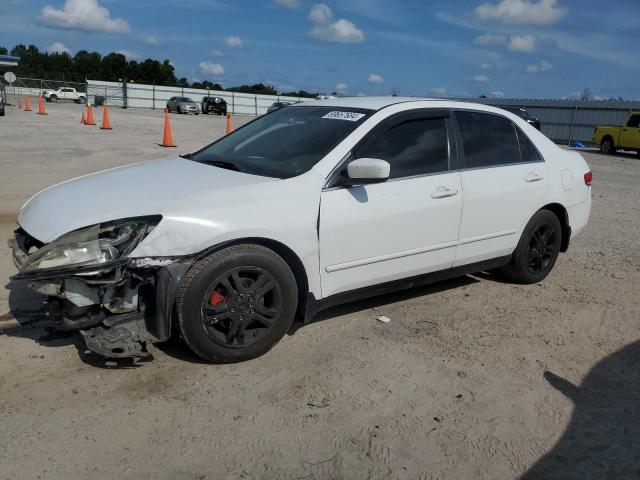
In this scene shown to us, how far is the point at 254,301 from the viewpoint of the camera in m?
3.48

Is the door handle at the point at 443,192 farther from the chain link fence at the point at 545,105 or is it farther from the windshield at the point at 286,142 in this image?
the chain link fence at the point at 545,105

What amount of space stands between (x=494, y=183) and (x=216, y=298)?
253 centimetres

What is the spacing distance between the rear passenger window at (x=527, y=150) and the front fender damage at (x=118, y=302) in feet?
10.6

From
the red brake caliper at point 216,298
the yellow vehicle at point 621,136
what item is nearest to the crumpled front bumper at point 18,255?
the red brake caliper at point 216,298

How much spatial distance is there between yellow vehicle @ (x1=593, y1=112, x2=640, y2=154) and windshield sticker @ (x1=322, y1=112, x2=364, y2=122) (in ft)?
72.5

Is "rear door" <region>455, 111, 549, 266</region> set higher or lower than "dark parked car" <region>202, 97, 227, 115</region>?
lower

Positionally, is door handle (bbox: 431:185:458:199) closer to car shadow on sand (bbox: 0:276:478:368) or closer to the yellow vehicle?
car shadow on sand (bbox: 0:276:478:368)

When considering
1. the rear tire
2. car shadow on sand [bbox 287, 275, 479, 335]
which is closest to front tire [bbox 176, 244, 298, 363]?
car shadow on sand [bbox 287, 275, 479, 335]

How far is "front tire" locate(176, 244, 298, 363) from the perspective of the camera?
3268 millimetres

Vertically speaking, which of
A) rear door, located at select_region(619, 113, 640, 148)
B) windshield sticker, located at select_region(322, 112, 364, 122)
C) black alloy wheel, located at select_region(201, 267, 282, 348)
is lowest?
black alloy wheel, located at select_region(201, 267, 282, 348)

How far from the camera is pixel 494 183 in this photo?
4.63 m

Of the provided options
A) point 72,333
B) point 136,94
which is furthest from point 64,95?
point 72,333

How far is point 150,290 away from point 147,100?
182 ft

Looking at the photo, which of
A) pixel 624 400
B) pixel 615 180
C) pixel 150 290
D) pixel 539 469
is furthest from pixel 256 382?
pixel 615 180
